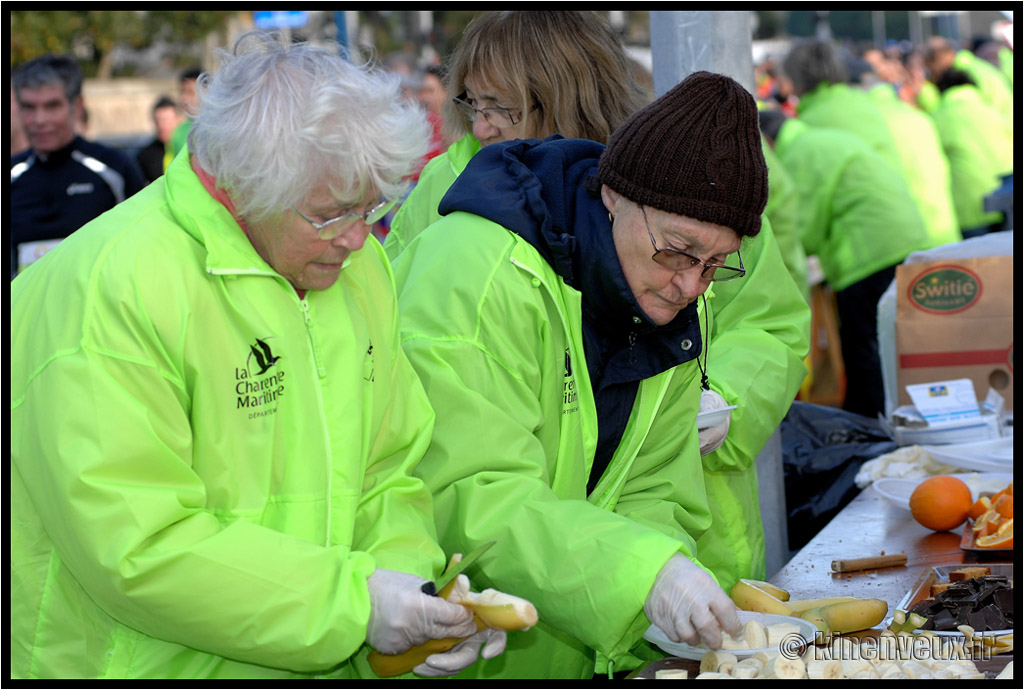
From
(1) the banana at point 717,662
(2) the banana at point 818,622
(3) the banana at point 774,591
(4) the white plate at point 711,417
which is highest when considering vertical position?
(4) the white plate at point 711,417

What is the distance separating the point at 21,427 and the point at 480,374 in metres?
0.81

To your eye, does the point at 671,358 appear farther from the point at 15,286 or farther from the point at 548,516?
the point at 15,286

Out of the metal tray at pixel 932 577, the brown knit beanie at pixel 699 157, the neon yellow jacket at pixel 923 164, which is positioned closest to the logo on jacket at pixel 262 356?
the brown knit beanie at pixel 699 157

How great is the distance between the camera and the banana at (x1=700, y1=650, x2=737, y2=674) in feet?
7.20

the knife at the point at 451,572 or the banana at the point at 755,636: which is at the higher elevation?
the knife at the point at 451,572

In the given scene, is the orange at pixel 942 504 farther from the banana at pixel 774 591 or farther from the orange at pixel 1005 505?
the banana at pixel 774 591

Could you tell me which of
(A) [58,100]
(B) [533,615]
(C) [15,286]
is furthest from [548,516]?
(A) [58,100]

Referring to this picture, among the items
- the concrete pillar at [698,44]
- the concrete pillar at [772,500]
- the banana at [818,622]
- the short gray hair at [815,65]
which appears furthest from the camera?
the short gray hair at [815,65]

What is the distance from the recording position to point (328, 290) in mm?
2146

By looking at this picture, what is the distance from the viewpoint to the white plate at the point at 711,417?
2.92 m

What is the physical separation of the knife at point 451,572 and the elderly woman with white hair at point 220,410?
0.12 ft

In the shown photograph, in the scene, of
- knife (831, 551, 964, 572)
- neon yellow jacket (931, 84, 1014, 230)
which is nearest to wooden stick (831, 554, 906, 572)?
knife (831, 551, 964, 572)

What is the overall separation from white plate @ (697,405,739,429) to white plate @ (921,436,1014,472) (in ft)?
3.64

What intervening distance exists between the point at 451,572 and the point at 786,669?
61 cm
